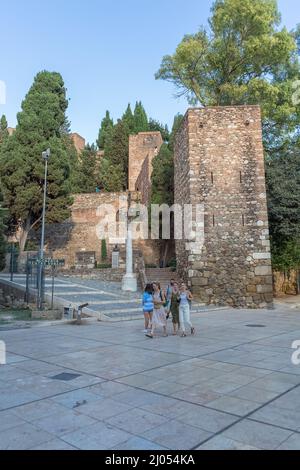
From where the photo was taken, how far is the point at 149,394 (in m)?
4.04

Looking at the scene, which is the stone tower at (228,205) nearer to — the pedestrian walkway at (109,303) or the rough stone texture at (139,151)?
the pedestrian walkway at (109,303)

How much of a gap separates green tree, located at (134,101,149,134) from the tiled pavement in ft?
118

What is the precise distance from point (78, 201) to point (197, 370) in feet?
84.5

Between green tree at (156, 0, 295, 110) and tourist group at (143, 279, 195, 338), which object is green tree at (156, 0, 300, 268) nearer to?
green tree at (156, 0, 295, 110)

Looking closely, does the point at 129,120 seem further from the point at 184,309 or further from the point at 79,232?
the point at 184,309

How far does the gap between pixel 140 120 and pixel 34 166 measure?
21.6 m

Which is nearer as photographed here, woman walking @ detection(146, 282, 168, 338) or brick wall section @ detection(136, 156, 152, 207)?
woman walking @ detection(146, 282, 168, 338)

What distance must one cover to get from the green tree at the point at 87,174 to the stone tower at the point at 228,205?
19.4 meters

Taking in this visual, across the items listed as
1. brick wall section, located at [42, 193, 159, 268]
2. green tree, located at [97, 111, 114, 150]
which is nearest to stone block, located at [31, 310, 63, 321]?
brick wall section, located at [42, 193, 159, 268]

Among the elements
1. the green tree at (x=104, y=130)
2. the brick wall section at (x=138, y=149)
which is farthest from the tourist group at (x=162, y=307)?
the green tree at (x=104, y=130)

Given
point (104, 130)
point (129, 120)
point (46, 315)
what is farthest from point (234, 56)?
point (104, 130)

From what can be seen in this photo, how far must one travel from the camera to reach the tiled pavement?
2.94 m

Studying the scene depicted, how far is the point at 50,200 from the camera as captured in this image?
23.2 metres
